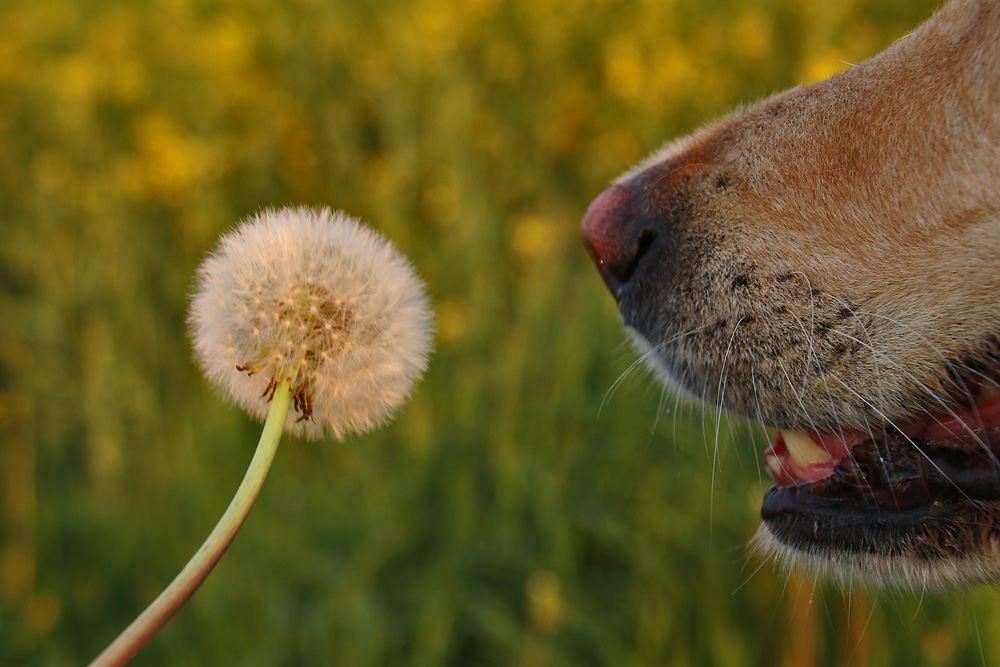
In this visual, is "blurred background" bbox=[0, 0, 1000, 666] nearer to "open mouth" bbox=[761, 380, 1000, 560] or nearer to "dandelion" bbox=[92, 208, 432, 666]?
"open mouth" bbox=[761, 380, 1000, 560]

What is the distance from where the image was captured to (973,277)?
171 cm

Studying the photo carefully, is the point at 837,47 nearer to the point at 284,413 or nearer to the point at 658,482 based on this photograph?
the point at 658,482

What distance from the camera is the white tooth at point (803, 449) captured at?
6.26 ft

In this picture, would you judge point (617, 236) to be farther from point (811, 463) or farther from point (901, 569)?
point (901, 569)

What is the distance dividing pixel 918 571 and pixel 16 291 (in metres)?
6.41

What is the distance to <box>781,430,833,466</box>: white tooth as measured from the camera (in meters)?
1.91

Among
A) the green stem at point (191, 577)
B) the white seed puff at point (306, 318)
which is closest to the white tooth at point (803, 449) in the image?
the white seed puff at point (306, 318)

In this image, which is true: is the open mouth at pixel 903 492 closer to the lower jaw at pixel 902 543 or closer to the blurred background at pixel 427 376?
the lower jaw at pixel 902 543

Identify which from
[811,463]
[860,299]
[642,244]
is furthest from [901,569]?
[642,244]

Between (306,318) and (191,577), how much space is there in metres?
0.41

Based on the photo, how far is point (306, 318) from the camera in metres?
1.07

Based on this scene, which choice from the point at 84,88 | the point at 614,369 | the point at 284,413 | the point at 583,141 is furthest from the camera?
the point at 583,141

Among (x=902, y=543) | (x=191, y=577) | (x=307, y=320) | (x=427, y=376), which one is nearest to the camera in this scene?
(x=191, y=577)

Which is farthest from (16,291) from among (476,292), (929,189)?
(929,189)
